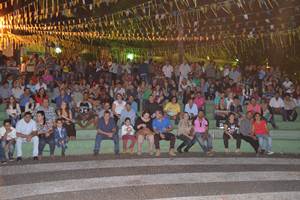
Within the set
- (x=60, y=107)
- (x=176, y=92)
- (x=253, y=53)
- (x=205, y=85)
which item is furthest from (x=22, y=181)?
(x=253, y=53)

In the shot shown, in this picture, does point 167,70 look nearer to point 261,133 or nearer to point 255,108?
point 255,108

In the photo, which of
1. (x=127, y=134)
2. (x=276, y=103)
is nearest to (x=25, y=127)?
(x=127, y=134)

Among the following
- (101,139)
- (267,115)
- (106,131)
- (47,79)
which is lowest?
(101,139)

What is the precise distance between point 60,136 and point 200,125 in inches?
166

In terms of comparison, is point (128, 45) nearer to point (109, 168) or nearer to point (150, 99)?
point (150, 99)

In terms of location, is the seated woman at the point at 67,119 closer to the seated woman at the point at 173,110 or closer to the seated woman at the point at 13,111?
the seated woman at the point at 13,111

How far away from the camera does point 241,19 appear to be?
982 inches

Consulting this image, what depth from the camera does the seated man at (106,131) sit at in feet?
44.9

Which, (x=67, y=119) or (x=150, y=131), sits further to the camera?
(x=67, y=119)

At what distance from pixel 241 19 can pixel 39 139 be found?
15.3 metres

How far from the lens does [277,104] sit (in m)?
17.0

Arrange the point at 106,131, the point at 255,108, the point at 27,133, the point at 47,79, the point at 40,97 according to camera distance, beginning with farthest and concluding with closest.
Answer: the point at 47,79, the point at 255,108, the point at 40,97, the point at 106,131, the point at 27,133

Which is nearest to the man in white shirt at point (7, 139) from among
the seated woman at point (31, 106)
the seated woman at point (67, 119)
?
the seated woman at point (67, 119)

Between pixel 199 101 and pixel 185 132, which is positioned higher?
pixel 199 101
